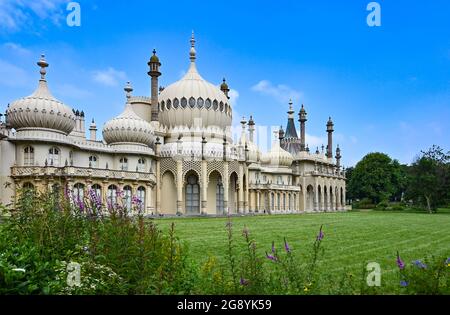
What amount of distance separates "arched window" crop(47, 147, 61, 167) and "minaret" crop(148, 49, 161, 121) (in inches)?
601

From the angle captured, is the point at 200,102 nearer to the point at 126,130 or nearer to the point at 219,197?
the point at 126,130

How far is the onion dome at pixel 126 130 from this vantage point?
140ft

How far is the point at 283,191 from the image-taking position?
213ft

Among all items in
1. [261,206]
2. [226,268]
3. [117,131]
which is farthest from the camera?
[261,206]

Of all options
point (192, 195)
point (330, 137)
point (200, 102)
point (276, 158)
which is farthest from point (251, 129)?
point (192, 195)

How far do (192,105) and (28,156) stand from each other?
1991cm

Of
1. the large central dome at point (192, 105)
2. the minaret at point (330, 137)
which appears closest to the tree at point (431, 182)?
the minaret at point (330, 137)

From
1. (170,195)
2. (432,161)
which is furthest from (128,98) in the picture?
(432,161)

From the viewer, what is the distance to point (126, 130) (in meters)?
42.4

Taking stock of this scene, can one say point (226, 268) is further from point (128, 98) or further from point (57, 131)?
point (128, 98)

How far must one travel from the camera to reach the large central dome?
162 feet

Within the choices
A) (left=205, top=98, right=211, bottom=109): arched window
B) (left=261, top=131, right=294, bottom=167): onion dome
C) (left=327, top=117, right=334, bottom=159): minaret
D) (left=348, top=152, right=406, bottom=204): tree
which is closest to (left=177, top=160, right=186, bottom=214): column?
(left=205, top=98, right=211, bottom=109): arched window

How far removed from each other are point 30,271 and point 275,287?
3.63m

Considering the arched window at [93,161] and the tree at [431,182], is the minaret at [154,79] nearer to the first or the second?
the arched window at [93,161]
